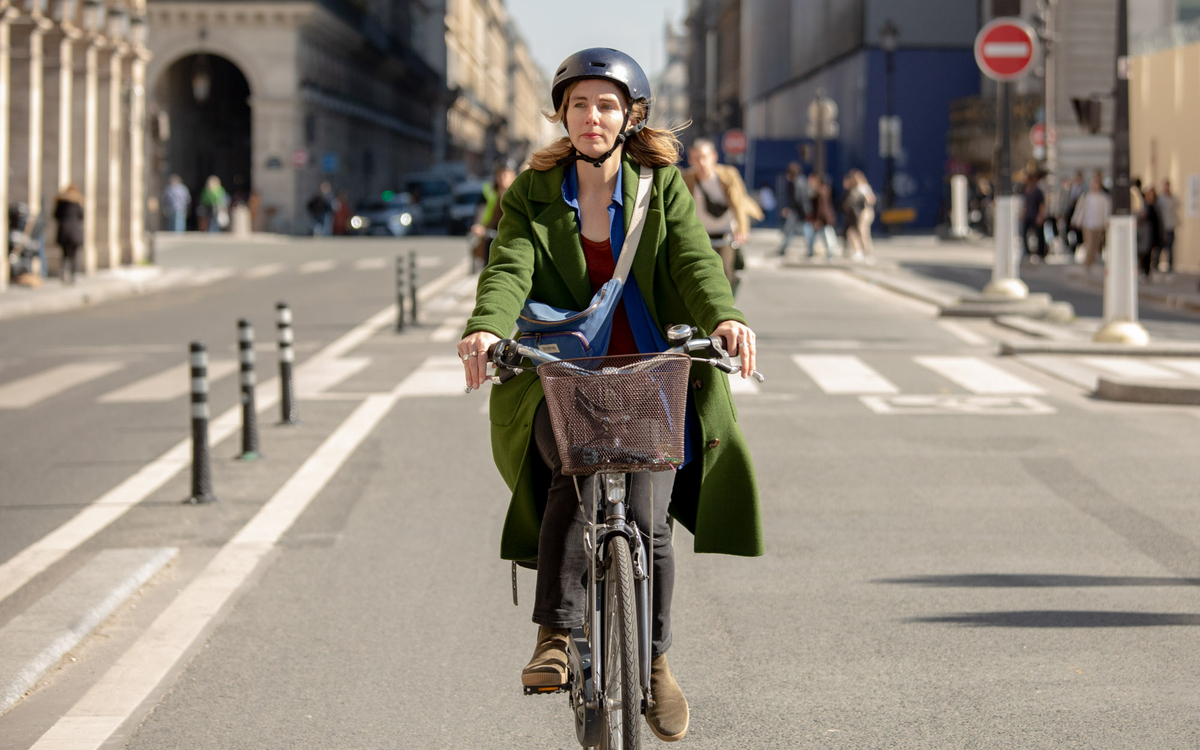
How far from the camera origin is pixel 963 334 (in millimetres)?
17812

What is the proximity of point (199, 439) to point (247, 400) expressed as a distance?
4.23 ft

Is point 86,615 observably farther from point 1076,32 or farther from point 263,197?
point 263,197

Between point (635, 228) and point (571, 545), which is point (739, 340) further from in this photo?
point (571, 545)

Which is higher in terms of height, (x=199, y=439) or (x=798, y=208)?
(x=798, y=208)

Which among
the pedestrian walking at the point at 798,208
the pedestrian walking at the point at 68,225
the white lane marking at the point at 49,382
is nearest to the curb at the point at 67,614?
the white lane marking at the point at 49,382

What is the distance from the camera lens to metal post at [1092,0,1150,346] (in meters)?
14.9

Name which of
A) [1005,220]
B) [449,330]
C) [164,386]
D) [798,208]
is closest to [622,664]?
[164,386]

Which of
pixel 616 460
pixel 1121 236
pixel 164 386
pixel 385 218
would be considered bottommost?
pixel 164 386

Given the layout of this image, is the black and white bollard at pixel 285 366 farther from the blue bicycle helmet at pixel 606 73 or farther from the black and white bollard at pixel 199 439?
the blue bicycle helmet at pixel 606 73

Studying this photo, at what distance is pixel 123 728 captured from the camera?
461cm

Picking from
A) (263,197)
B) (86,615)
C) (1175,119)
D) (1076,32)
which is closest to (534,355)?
(86,615)

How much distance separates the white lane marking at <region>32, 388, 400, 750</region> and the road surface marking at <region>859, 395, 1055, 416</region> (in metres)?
4.29

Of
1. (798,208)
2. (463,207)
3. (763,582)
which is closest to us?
(763,582)

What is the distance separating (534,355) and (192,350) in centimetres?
462
